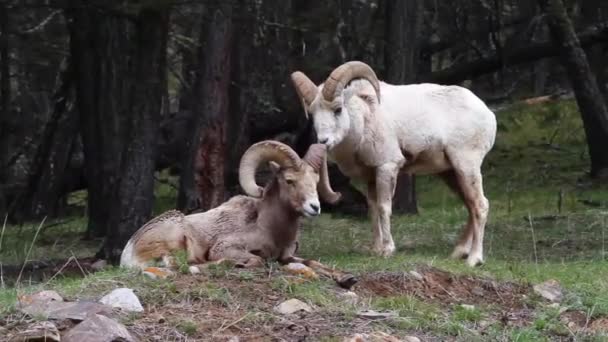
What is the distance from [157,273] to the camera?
8.94 meters

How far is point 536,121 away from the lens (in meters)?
27.6

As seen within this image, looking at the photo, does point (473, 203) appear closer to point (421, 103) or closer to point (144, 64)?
point (421, 103)

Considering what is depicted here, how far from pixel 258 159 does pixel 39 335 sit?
352cm

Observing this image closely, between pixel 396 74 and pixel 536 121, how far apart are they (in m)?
11.4

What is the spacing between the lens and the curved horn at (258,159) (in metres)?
10.2

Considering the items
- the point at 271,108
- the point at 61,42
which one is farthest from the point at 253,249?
the point at 61,42

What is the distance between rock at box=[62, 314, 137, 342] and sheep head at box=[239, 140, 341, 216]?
294cm

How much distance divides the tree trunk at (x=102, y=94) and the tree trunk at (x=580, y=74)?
6.62 meters

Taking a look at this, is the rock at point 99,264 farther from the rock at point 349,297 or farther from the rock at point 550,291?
the rock at point 550,291

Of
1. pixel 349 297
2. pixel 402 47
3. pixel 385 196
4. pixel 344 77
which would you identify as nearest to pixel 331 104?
pixel 344 77

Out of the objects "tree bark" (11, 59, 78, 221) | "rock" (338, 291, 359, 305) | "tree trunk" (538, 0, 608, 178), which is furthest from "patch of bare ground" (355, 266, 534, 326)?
"tree bark" (11, 59, 78, 221)

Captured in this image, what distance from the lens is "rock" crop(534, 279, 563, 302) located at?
9656 millimetres

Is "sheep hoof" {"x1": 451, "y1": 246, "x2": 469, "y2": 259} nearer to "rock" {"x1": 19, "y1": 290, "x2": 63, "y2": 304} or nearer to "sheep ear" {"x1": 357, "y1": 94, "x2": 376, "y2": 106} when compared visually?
"sheep ear" {"x1": 357, "y1": 94, "x2": 376, "y2": 106}

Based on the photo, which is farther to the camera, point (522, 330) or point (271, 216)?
point (271, 216)
